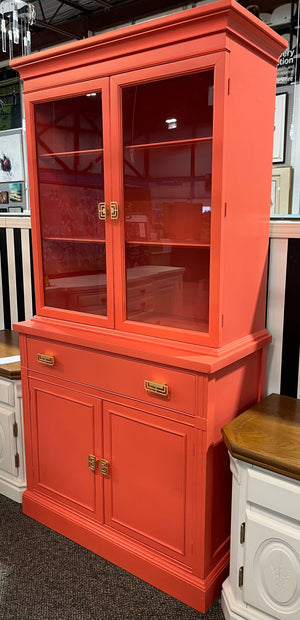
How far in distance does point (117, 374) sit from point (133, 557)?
30.7 inches

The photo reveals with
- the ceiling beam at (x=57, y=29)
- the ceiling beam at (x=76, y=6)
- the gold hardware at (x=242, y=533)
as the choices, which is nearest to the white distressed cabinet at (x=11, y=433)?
the gold hardware at (x=242, y=533)

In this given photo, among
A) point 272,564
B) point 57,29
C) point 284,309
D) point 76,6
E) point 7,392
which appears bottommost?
point 272,564

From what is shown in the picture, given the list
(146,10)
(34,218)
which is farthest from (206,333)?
(146,10)

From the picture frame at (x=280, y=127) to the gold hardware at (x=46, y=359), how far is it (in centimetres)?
311

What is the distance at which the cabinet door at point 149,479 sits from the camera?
189cm

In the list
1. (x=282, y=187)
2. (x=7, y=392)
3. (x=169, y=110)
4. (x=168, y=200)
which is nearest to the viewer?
(x=169, y=110)

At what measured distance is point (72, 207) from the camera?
7.48ft

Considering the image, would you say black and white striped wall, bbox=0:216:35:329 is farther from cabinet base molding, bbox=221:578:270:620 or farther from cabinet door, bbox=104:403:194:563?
cabinet base molding, bbox=221:578:270:620

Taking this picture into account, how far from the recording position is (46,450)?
2.40 meters

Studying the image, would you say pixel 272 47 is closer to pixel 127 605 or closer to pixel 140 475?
pixel 140 475

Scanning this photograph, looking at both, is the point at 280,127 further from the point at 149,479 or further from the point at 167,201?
the point at 149,479

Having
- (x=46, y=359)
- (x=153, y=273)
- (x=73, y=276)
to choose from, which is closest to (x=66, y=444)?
(x=46, y=359)

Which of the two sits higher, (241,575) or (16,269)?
(16,269)

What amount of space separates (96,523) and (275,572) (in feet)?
2.94
